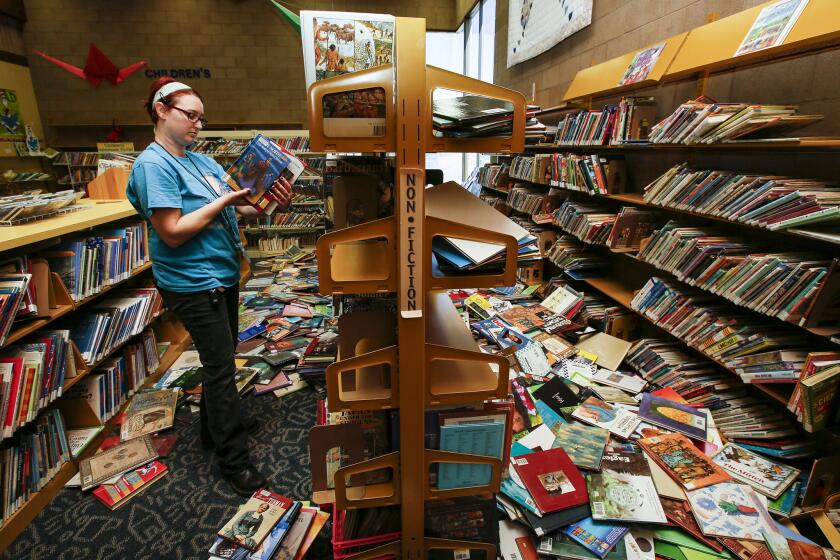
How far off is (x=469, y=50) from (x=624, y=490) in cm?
742

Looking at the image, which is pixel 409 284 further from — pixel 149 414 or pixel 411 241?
pixel 149 414

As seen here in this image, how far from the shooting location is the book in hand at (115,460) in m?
1.90

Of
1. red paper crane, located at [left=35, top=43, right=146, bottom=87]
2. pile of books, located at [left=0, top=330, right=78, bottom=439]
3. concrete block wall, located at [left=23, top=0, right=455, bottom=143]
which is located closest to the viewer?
pile of books, located at [left=0, top=330, right=78, bottom=439]

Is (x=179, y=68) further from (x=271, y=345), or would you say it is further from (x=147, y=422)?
(x=147, y=422)

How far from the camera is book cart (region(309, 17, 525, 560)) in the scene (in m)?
0.93

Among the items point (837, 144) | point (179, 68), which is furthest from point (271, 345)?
point (179, 68)

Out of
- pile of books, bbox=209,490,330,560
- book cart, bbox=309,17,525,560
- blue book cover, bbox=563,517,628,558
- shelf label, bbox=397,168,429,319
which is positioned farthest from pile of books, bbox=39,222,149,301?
blue book cover, bbox=563,517,628,558

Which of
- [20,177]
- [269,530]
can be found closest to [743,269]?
[269,530]

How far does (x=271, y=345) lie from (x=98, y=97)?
6880mm

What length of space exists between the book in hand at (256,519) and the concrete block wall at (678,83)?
9.11ft

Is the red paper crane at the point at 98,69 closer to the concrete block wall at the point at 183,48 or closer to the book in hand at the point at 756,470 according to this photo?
the concrete block wall at the point at 183,48

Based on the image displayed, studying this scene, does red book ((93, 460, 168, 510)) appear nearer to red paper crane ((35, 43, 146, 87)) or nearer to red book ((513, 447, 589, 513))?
red book ((513, 447, 589, 513))

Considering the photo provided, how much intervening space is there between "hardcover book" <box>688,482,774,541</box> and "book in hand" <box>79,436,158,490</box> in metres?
2.43

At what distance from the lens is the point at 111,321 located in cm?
223
